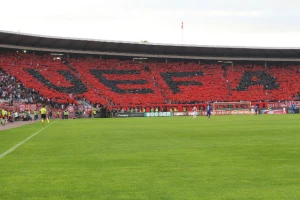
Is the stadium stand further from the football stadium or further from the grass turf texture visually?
the grass turf texture

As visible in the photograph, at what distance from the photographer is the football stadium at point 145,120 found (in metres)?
7.88

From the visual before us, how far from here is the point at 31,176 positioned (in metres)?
8.83

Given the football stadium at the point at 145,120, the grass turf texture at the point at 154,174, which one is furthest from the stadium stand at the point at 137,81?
the grass turf texture at the point at 154,174

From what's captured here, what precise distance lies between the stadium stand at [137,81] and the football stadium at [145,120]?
7.7 inches

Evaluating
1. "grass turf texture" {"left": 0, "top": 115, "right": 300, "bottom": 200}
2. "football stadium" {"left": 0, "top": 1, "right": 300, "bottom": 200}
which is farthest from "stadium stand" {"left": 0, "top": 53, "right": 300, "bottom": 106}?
"grass turf texture" {"left": 0, "top": 115, "right": 300, "bottom": 200}

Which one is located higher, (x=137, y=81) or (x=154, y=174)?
(x=137, y=81)

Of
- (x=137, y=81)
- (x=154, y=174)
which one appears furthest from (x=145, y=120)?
(x=154, y=174)

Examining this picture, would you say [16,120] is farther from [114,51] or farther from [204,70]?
[204,70]

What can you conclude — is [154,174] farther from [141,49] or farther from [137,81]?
[141,49]

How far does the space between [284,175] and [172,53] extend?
7989cm

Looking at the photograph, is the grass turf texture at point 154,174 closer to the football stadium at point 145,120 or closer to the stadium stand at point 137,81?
the football stadium at point 145,120

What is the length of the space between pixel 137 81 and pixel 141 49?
7618mm

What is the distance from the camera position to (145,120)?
4647 centimetres

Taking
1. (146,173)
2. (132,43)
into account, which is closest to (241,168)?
(146,173)
